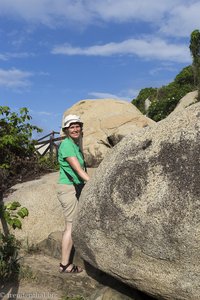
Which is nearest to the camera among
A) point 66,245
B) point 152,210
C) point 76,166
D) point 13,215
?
point 152,210

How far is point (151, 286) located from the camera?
482 centimetres

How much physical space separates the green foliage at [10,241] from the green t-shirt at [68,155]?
4.43 feet

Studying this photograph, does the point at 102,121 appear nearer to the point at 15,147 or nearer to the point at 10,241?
the point at 15,147

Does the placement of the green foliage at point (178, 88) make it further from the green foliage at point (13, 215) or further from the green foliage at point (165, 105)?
the green foliage at point (13, 215)

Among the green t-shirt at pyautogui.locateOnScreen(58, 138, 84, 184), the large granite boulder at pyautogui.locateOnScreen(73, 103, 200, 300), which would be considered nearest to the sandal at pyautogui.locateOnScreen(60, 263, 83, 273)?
the large granite boulder at pyautogui.locateOnScreen(73, 103, 200, 300)

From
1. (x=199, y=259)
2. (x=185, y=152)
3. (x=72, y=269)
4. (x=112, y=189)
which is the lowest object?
(x=72, y=269)

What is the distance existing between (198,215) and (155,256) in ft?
2.40

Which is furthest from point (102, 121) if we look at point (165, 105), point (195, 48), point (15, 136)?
point (195, 48)

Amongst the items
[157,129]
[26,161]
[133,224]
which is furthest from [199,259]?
[26,161]

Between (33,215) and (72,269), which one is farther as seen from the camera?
(33,215)

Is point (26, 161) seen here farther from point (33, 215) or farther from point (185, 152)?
point (185, 152)

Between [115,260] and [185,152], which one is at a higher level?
[185,152]

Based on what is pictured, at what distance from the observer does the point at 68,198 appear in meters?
6.10

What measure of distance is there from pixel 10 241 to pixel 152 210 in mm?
3073
